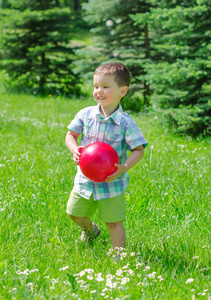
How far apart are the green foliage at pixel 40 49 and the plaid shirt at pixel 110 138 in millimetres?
8471

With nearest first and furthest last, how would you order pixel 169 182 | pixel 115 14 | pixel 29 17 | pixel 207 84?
pixel 169 182 < pixel 207 84 < pixel 115 14 < pixel 29 17

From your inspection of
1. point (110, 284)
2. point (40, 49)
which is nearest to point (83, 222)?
point (110, 284)

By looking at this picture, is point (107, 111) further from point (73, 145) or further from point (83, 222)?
point (83, 222)

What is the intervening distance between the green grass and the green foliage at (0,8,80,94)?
559cm

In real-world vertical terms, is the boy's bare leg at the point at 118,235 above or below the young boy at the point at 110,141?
below

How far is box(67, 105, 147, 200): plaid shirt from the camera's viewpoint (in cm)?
313

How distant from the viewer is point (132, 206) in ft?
13.4

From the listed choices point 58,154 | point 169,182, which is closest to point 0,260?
point 169,182

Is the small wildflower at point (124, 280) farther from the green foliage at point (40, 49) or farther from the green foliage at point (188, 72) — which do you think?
the green foliage at point (40, 49)

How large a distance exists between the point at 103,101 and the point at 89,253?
1.19 meters

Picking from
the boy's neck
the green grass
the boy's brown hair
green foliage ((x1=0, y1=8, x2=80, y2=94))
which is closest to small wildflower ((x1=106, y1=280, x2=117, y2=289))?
the green grass

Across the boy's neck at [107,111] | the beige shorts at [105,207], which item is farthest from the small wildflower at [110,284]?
the boy's neck at [107,111]

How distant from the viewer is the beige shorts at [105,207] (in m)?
3.16

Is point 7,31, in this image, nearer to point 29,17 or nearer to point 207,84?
point 29,17
